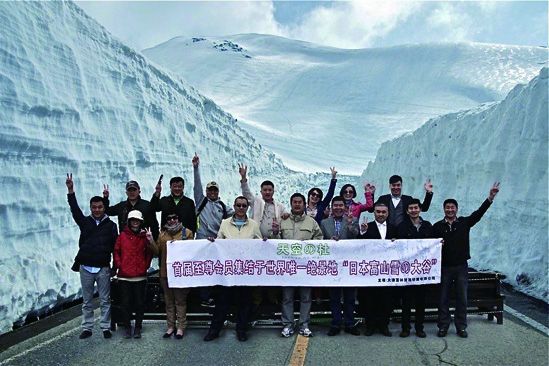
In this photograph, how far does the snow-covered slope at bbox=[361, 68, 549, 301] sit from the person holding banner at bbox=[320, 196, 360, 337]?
10.3 ft

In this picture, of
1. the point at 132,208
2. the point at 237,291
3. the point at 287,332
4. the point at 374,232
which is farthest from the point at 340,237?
the point at 132,208

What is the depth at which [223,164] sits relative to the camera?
18.0 meters

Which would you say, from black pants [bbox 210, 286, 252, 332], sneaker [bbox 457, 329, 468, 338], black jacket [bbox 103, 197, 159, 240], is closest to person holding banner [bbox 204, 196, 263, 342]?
black pants [bbox 210, 286, 252, 332]

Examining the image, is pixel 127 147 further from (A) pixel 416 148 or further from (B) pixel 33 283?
(A) pixel 416 148

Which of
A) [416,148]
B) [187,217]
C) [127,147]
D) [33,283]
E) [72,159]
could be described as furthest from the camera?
[416,148]

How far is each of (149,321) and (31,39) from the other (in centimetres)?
695

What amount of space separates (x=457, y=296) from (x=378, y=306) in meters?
0.84

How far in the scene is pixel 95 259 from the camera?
5.08 metres

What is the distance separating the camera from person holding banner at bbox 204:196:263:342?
Result: 16.5 feet

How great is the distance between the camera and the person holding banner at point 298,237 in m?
5.09

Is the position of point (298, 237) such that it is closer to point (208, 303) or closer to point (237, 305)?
point (237, 305)

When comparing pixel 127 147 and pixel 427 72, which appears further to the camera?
pixel 427 72

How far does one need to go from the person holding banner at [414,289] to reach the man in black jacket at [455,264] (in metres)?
0.19

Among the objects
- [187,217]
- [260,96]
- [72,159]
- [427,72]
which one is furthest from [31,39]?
[427,72]
